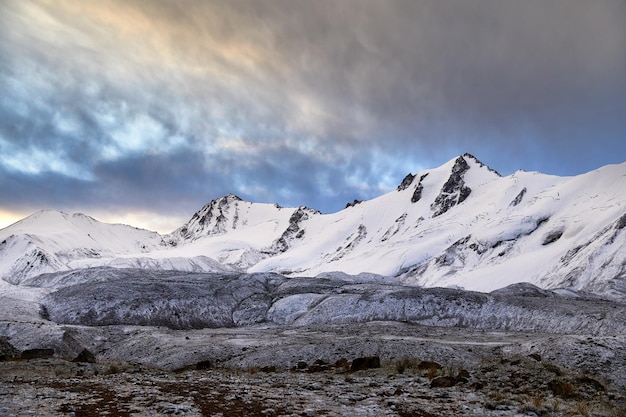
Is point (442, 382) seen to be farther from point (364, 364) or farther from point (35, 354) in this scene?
point (35, 354)

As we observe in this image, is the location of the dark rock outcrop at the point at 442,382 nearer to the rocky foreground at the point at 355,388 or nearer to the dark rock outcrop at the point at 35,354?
the rocky foreground at the point at 355,388

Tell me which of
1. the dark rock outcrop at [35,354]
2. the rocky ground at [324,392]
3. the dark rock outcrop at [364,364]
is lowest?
the rocky ground at [324,392]

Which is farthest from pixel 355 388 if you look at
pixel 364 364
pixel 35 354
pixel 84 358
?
pixel 35 354

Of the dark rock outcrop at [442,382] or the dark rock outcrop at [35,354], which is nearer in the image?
the dark rock outcrop at [442,382]

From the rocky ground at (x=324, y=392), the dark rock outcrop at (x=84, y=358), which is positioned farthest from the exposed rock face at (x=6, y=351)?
the rocky ground at (x=324, y=392)

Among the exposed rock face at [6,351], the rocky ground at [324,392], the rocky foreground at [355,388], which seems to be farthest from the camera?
the exposed rock face at [6,351]

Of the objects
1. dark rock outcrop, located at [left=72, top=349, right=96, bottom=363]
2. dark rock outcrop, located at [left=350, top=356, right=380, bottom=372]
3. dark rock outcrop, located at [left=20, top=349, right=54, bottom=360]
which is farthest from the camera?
dark rock outcrop, located at [left=72, top=349, right=96, bottom=363]

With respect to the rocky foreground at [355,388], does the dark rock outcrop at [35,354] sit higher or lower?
higher

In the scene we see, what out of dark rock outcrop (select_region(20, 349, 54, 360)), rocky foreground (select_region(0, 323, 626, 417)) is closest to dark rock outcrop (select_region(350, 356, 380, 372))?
rocky foreground (select_region(0, 323, 626, 417))

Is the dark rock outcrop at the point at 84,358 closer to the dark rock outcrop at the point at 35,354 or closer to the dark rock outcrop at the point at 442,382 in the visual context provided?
the dark rock outcrop at the point at 35,354

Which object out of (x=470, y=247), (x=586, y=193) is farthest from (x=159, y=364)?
(x=586, y=193)

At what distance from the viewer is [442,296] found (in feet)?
271

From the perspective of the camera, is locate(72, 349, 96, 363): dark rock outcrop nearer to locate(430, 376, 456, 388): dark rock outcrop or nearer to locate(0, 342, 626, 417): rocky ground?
locate(0, 342, 626, 417): rocky ground

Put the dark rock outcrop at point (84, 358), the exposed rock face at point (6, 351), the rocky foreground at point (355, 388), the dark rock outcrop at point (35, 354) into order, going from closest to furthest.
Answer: the rocky foreground at point (355, 388) < the dark rock outcrop at point (35, 354) < the dark rock outcrop at point (84, 358) < the exposed rock face at point (6, 351)
